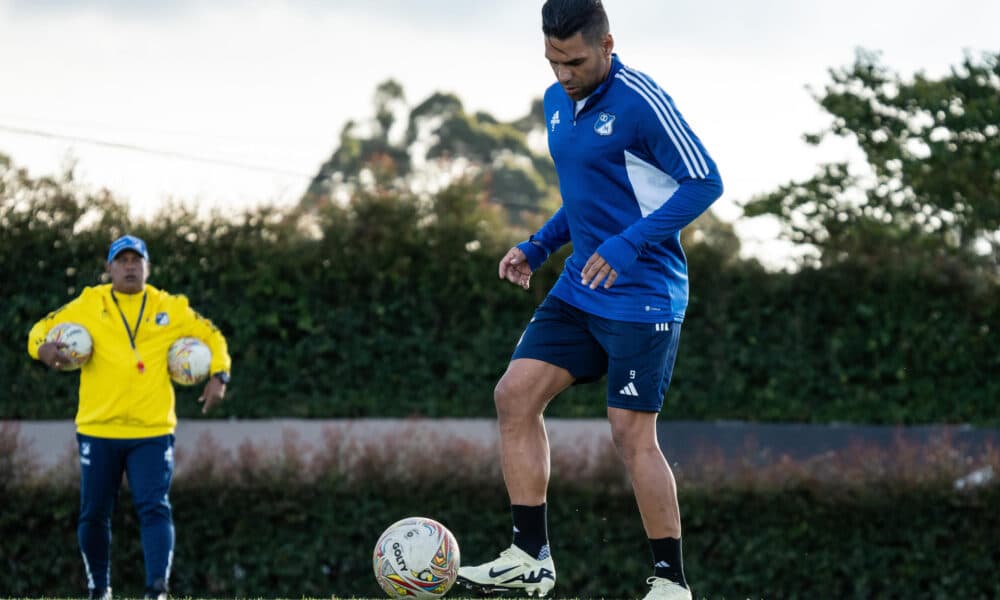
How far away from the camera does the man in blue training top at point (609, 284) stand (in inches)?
195

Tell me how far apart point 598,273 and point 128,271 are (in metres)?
4.40

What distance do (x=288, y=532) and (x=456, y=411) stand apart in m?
3.26

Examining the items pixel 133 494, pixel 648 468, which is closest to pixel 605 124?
pixel 648 468

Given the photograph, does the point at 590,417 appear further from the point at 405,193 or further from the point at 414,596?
the point at 414,596

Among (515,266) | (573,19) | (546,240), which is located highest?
(573,19)

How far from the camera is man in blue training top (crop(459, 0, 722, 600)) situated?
496 cm

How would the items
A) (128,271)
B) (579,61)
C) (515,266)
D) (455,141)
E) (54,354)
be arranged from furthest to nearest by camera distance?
1. (455,141)
2. (128,271)
3. (54,354)
4. (515,266)
5. (579,61)

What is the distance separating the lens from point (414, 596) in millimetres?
5316

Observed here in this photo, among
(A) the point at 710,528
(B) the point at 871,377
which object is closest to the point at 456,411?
(A) the point at 710,528

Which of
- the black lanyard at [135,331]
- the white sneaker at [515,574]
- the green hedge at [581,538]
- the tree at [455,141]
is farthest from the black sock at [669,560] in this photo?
the tree at [455,141]

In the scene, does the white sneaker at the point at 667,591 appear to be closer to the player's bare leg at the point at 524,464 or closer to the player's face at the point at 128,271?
the player's bare leg at the point at 524,464

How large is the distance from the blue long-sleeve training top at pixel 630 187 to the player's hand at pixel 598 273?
0.11 feet

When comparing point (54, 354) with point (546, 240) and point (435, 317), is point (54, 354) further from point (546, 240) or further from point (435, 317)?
point (435, 317)

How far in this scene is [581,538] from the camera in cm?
1046
